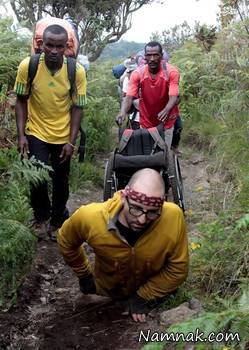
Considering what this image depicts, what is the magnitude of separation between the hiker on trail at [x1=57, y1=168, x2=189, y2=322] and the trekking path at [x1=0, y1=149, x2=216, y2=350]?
8.4 inches

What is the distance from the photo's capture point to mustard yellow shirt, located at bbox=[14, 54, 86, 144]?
17.1 feet

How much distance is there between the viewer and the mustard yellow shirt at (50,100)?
5.22 meters

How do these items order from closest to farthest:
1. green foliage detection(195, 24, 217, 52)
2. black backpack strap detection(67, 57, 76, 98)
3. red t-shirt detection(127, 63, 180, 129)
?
1. black backpack strap detection(67, 57, 76, 98)
2. red t-shirt detection(127, 63, 180, 129)
3. green foliage detection(195, 24, 217, 52)

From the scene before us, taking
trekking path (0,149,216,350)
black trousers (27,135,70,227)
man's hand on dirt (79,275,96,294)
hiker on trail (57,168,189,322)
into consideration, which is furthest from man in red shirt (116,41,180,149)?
hiker on trail (57,168,189,322)

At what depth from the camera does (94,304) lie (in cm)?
447

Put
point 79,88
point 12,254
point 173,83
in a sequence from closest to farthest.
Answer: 1. point 12,254
2. point 79,88
3. point 173,83

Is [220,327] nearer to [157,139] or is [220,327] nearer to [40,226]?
[157,139]

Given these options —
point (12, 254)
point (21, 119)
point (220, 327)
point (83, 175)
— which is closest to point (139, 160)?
point (21, 119)

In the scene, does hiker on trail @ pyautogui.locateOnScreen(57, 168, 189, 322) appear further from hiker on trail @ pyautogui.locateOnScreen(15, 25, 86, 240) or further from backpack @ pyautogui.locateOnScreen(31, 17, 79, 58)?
backpack @ pyautogui.locateOnScreen(31, 17, 79, 58)

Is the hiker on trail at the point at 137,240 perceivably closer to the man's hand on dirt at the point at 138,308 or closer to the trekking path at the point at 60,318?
the man's hand on dirt at the point at 138,308

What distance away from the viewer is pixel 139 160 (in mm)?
5336

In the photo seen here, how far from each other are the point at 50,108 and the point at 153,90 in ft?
6.38

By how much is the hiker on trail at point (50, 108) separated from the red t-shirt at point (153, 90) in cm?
167

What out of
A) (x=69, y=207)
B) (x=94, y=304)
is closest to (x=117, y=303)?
(x=94, y=304)
